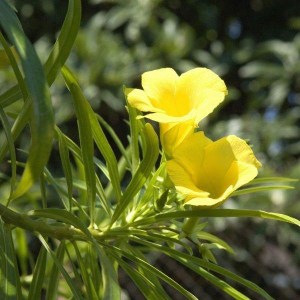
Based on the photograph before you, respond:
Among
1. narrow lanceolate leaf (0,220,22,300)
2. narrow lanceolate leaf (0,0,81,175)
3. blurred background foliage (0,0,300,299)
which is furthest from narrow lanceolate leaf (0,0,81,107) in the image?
blurred background foliage (0,0,300,299)

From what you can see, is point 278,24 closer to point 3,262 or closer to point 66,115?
point 66,115

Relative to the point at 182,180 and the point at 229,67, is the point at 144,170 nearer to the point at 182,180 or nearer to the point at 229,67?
the point at 182,180

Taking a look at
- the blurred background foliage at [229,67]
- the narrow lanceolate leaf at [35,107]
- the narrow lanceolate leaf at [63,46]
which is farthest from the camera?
the blurred background foliage at [229,67]

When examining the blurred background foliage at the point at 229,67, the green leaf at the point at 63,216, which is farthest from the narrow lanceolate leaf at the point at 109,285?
the blurred background foliage at the point at 229,67

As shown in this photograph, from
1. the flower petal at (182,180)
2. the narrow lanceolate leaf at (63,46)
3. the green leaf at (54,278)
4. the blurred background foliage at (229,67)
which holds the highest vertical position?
the narrow lanceolate leaf at (63,46)

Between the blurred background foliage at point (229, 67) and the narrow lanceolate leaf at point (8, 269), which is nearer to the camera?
the narrow lanceolate leaf at point (8, 269)

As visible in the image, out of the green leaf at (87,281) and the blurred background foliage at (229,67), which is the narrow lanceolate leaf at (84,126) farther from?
the blurred background foliage at (229,67)
